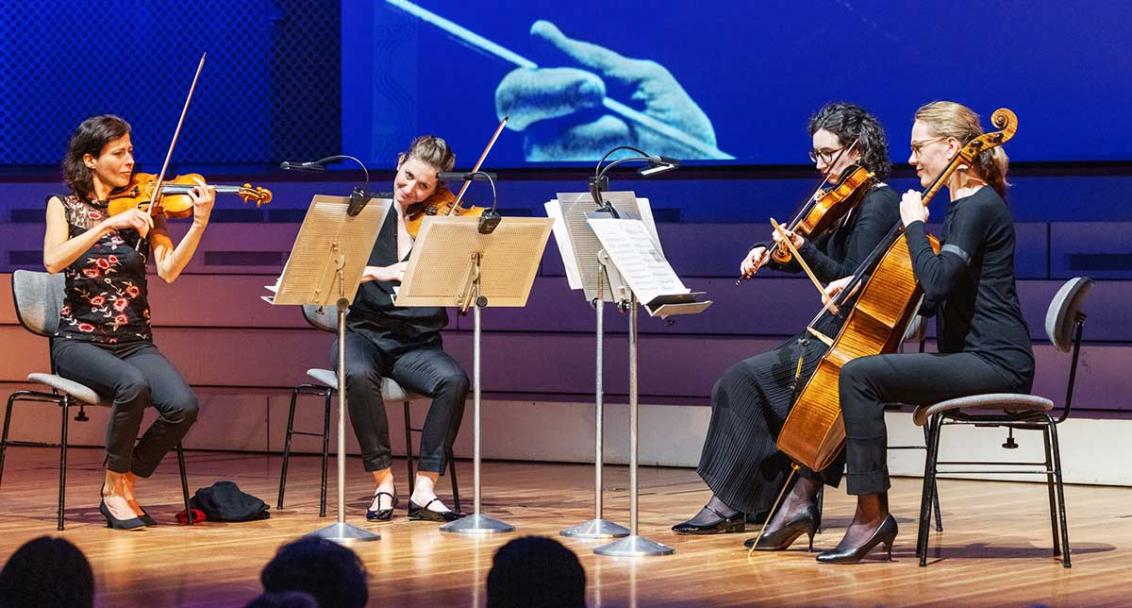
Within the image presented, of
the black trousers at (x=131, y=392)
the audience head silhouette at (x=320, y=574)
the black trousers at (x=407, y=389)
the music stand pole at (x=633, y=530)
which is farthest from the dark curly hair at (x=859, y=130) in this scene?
the audience head silhouette at (x=320, y=574)

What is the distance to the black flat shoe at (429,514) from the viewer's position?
181 inches

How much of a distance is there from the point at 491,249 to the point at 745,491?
986mm

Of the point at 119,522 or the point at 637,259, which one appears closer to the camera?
the point at 637,259

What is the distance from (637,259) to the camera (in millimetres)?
3930

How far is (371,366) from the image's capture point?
4727 millimetres

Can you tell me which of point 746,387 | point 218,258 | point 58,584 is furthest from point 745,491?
point 218,258

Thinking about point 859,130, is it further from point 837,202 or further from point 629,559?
point 629,559

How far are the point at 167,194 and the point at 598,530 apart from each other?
5.07 ft

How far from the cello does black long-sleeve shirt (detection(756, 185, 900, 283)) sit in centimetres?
24

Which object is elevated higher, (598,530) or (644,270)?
(644,270)

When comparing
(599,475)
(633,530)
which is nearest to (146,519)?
(599,475)

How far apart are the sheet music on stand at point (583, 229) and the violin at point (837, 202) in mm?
425

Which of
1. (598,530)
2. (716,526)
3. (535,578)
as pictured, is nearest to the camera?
(535,578)

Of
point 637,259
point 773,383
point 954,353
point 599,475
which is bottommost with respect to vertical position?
point 599,475
